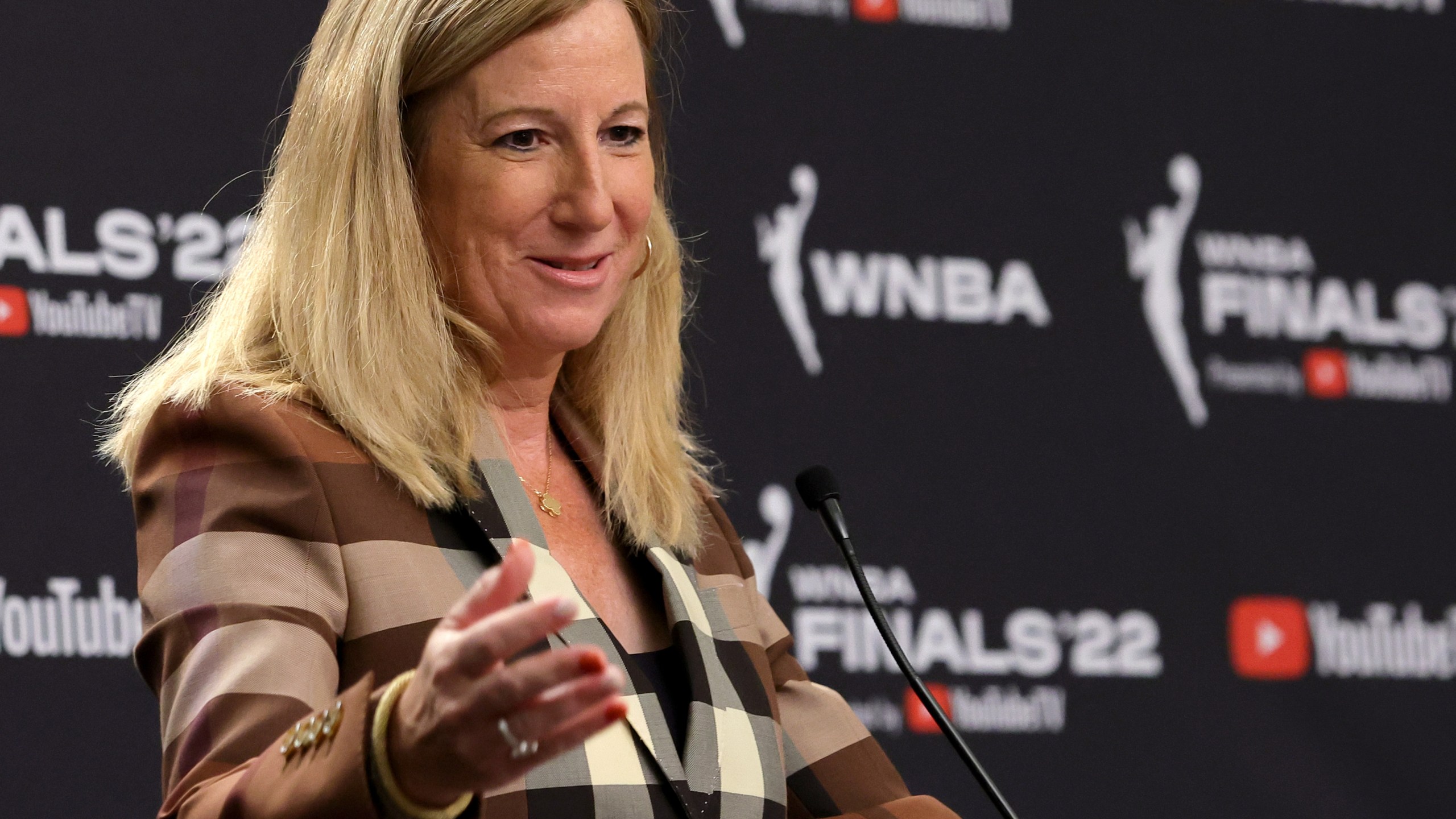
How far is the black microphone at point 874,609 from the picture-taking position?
4.93 feet

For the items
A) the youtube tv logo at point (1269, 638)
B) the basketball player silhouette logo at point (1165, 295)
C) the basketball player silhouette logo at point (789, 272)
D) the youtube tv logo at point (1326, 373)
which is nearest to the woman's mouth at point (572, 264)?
the basketball player silhouette logo at point (789, 272)

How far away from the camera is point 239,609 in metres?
1.18

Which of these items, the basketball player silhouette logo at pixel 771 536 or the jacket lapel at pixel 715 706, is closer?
the jacket lapel at pixel 715 706

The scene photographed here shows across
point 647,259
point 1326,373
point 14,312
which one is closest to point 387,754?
point 647,259

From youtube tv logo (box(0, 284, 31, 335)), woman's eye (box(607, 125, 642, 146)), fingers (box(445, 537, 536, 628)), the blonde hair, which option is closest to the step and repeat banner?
youtube tv logo (box(0, 284, 31, 335))

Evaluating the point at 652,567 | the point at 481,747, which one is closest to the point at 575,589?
the point at 652,567

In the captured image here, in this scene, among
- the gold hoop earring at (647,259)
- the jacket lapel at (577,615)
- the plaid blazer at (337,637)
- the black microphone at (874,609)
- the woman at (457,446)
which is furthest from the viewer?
the gold hoop earring at (647,259)

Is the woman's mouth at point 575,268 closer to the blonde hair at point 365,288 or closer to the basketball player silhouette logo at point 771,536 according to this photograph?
the blonde hair at point 365,288

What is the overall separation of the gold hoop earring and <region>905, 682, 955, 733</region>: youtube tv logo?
123 centimetres

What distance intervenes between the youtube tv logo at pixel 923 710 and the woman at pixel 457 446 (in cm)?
105

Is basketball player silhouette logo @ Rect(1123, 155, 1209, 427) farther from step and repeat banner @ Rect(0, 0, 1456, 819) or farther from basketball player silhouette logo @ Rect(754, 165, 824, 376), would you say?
basketball player silhouette logo @ Rect(754, 165, 824, 376)

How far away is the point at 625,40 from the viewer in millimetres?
1603

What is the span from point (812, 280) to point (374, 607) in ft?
5.42

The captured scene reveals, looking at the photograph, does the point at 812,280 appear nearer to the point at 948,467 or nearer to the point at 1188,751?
the point at 948,467
